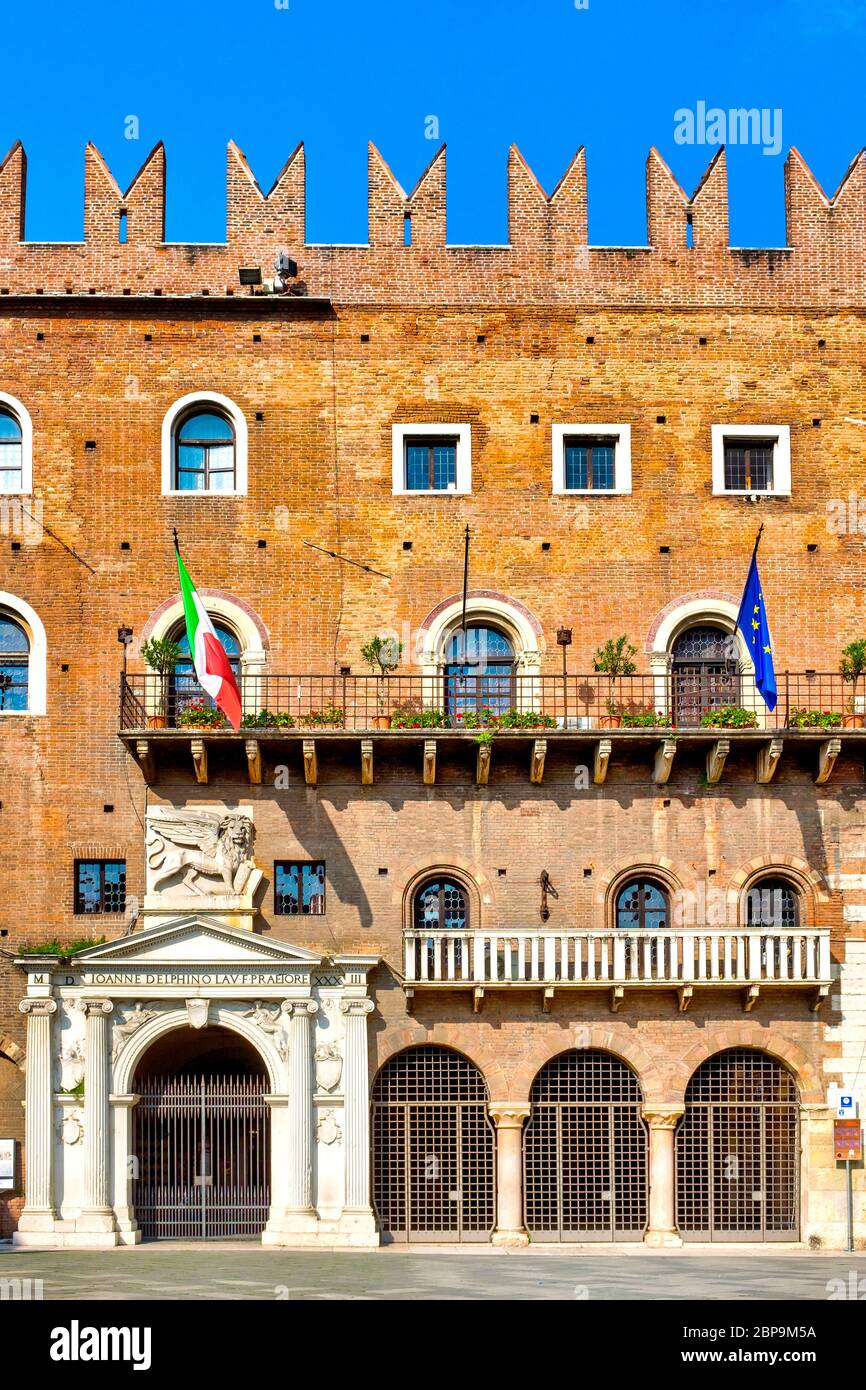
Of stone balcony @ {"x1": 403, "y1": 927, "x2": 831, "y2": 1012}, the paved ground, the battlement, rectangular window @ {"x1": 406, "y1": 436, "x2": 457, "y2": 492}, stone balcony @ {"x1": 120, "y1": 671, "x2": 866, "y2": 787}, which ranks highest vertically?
the battlement

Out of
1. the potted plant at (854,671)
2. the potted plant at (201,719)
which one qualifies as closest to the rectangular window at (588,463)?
the potted plant at (854,671)

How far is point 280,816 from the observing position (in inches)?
1229

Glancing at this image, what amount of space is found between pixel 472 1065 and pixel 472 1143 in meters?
1.19

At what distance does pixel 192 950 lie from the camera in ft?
98.6

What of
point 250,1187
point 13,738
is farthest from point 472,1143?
point 13,738

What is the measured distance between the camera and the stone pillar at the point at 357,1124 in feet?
96.4

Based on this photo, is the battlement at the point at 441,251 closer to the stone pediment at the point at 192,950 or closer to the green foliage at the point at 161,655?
the green foliage at the point at 161,655

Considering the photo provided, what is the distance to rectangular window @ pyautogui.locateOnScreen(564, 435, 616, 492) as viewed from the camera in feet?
108

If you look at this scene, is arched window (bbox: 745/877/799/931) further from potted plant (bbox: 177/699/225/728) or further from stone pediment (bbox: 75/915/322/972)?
potted plant (bbox: 177/699/225/728)

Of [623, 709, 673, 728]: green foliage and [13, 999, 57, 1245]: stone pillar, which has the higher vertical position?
[623, 709, 673, 728]: green foliage

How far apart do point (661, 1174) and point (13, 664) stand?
1308 cm

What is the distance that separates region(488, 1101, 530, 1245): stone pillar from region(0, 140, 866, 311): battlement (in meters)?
13.4

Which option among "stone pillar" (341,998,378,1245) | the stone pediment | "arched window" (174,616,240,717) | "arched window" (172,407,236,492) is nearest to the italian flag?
"arched window" (174,616,240,717)

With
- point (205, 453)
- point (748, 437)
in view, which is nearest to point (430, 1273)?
point (205, 453)
